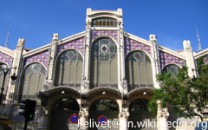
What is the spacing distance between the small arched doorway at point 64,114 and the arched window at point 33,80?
104 inches

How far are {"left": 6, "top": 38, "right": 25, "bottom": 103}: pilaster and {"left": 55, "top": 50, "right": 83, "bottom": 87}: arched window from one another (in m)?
4.16

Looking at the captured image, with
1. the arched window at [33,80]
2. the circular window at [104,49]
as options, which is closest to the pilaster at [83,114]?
the arched window at [33,80]

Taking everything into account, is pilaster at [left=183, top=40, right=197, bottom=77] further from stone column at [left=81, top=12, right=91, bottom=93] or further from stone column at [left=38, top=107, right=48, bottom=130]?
stone column at [left=38, top=107, right=48, bottom=130]

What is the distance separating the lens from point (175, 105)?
19109 millimetres

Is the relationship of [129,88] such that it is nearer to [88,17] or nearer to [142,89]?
[142,89]

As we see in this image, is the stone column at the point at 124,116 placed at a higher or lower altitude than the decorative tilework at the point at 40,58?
lower

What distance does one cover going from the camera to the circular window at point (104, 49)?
27.9 metres

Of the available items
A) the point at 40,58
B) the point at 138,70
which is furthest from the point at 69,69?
the point at 138,70

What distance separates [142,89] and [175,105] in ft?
19.9

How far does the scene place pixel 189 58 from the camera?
28062 mm

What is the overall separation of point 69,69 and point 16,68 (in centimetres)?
580

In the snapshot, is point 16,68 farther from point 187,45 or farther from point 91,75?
point 187,45

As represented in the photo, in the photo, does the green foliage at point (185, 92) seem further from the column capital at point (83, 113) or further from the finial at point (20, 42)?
the finial at point (20, 42)

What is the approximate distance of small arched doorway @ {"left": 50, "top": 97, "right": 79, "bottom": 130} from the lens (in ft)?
83.0
